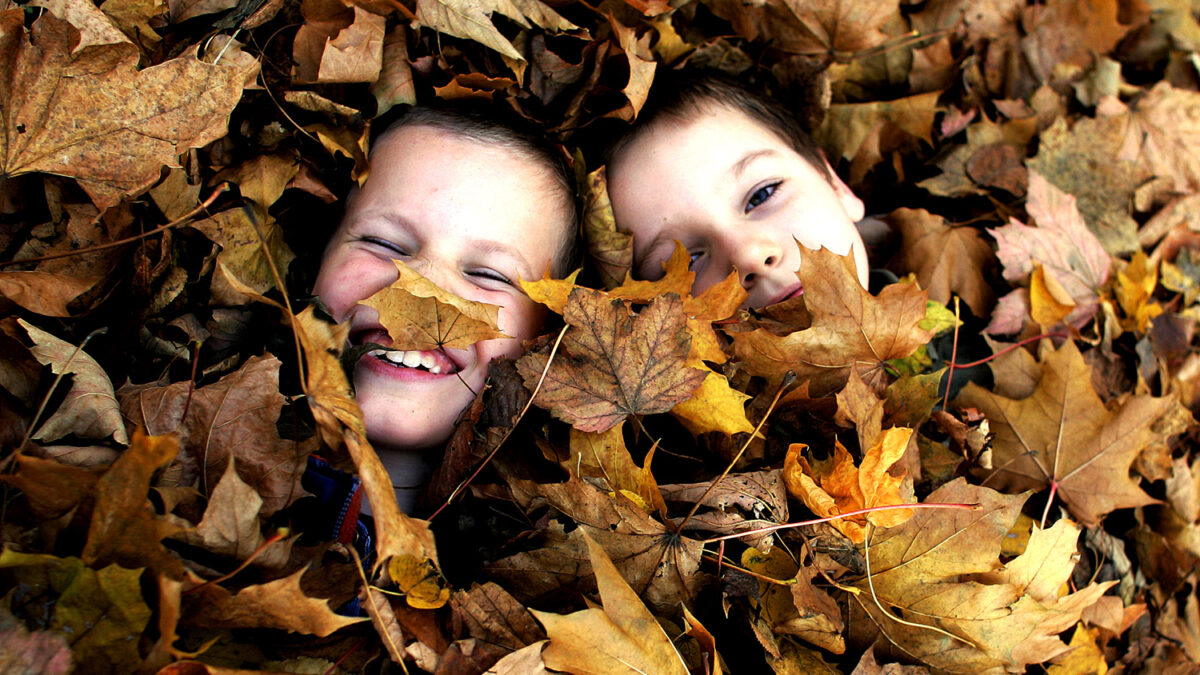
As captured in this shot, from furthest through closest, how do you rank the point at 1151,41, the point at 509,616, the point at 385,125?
1. the point at 1151,41
2. the point at 385,125
3. the point at 509,616

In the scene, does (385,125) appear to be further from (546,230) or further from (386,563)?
(386,563)

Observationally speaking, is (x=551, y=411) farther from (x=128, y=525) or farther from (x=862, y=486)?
(x=128, y=525)

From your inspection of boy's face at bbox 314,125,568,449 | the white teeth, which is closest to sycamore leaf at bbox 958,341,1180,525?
boy's face at bbox 314,125,568,449

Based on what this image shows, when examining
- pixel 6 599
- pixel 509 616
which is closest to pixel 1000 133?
pixel 509 616

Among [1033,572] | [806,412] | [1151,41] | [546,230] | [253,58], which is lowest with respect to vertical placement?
[1033,572]

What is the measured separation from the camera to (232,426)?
1220 millimetres

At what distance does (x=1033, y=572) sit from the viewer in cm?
131

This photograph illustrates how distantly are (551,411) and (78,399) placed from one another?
0.75 meters

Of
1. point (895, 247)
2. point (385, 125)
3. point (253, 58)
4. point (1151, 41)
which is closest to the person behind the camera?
point (253, 58)

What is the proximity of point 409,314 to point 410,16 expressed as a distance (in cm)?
66

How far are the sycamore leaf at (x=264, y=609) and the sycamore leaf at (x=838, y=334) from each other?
867 millimetres

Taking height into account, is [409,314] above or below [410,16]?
below

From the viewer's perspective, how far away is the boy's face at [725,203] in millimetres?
1716

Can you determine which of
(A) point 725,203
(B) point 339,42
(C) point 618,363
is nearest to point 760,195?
(A) point 725,203
